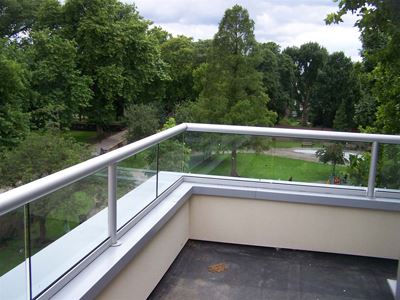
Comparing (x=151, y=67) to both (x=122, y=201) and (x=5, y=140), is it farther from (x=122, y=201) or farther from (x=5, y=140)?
(x=122, y=201)

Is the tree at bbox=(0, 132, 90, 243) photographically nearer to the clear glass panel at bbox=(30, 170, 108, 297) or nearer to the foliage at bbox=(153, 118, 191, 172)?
the foliage at bbox=(153, 118, 191, 172)

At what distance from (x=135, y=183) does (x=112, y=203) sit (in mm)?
467

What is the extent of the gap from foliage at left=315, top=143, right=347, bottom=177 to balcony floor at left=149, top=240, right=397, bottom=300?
0.83 meters

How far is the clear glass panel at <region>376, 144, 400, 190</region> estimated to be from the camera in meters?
3.49

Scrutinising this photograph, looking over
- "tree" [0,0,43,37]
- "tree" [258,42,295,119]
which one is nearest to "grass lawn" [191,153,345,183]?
"tree" [258,42,295,119]

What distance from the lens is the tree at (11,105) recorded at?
68.7ft

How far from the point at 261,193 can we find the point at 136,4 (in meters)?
34.1

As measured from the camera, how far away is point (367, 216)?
11.9 ft

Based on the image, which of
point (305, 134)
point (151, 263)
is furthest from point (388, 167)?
point (151, 263)

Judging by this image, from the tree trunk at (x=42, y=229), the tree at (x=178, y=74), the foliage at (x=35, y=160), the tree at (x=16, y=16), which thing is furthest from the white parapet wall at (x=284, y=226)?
the tree at (x=16, y=16)

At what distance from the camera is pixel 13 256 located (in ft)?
5.30

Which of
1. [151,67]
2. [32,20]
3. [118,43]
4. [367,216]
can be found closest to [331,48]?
[151,67]

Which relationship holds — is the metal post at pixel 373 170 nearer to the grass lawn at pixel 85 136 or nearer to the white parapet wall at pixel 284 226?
the white parapet wall at pixel 284 226

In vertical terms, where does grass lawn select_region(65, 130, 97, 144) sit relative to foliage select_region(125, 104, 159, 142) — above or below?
below
